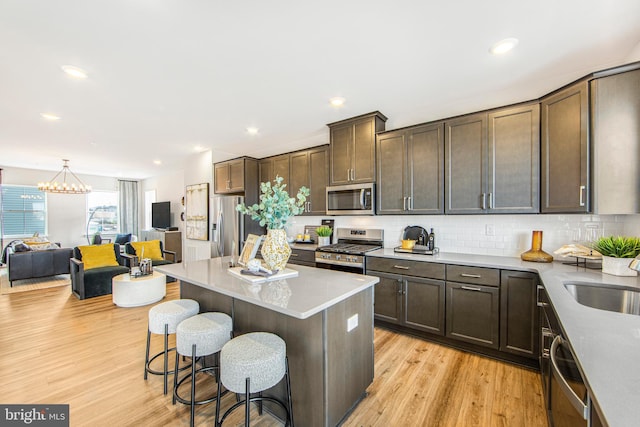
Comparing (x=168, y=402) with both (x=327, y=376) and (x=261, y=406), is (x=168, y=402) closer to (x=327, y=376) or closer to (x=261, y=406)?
(x=261, y=406)

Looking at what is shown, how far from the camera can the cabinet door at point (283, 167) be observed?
438 centimetres

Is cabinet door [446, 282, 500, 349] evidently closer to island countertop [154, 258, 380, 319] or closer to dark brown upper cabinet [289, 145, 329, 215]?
island countertop [154, 258, 380, 319]

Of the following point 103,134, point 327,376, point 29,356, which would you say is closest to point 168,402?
point 327,376

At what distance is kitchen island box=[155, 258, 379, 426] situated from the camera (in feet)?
4.90

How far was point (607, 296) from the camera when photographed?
5.61 ft

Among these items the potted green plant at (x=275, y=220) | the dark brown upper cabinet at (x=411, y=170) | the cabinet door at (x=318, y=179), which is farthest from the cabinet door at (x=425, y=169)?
the potted green plant at (x=275, y=220)

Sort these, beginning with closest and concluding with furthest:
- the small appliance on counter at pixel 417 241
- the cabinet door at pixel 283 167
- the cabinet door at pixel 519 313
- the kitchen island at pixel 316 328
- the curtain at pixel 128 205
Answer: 1. the kitchen island at pixel 316 328
2. the cabinet door at pixel 519 313
3. the small appliance on counter at pixel 417 241
4. the cabinet door at pixel 283 167
5. the curtain at pixel 128 205

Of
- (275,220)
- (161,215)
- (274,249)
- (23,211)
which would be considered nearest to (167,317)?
(274,249)

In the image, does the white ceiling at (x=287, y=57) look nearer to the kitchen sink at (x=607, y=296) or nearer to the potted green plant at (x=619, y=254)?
the potted green plant at (x=619, y=254)

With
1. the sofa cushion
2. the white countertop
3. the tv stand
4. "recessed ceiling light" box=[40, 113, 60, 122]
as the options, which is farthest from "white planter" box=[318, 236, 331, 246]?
the sofa cushion

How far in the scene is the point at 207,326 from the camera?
1718 millimetres

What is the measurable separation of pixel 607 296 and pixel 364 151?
251cm

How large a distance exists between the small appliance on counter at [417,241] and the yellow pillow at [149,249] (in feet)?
15.8

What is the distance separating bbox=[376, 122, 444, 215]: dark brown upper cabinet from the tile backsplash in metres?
0.35
